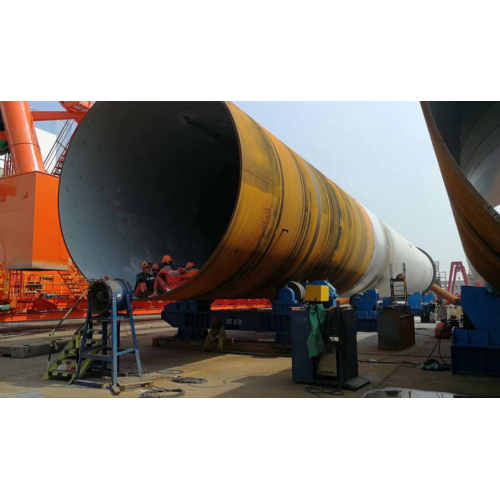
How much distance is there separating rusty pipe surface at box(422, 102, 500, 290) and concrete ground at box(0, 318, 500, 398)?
1801 millimetres

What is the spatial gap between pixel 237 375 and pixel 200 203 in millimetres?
4691

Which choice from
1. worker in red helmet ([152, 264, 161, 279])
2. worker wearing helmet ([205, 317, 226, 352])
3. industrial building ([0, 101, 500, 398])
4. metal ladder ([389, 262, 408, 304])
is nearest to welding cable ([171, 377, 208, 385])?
industrial building ([0, 101, 500, 398])

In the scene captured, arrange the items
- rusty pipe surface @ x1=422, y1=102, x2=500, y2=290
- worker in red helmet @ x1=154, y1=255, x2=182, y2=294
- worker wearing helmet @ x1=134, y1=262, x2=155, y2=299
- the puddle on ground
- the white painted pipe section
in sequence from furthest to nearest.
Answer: the white painted pipe section → worker wearing helmet @ x1=134, y1=262, x2=155, y2=299 → worker in red helmet @ x1=154, y1=255, x2=182, y2=294 → the puddle on ground → rusty pipe surface @ x1=422, y1=102, x2=500, y2=290

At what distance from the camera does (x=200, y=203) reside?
9805 mm

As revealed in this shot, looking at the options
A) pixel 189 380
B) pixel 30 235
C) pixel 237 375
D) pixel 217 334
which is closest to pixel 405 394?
pixel 237 375

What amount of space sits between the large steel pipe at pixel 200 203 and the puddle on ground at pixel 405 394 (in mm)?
2744

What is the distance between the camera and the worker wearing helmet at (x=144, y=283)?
7.44 metres

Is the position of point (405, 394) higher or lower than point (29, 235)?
lower

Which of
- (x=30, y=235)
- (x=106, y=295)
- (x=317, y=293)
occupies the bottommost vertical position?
(x=317, y=293)

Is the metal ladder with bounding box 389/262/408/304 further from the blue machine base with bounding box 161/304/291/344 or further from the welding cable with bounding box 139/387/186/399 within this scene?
the welding cable with bounding box 139/387/186/399

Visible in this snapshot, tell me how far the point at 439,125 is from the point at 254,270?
404cm

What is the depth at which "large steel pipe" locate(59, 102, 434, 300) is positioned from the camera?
647 cm

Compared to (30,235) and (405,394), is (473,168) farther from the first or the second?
(30,235)

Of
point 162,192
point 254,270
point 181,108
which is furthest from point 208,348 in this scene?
point 181,108
